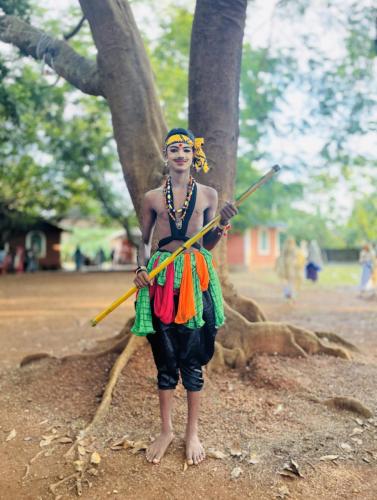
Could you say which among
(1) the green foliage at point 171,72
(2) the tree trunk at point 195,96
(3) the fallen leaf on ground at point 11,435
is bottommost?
(3) the fallen leaf on ground at point 11,435

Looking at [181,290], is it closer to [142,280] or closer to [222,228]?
[142,280]

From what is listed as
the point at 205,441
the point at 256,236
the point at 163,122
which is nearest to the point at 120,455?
the point at 205,441

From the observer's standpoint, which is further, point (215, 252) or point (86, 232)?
point (86, 232)

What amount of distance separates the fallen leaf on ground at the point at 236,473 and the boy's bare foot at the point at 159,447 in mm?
514

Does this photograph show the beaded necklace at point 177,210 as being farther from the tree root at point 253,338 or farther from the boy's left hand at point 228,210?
the tree root at point 253,338

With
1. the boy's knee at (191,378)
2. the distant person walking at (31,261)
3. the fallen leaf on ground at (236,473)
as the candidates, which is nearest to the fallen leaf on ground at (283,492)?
the fallen leaf on ground at (236,473)

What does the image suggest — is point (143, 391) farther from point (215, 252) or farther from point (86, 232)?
point (86, 232)

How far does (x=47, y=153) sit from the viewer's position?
22.6m

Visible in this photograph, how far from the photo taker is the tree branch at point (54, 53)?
16.6ft

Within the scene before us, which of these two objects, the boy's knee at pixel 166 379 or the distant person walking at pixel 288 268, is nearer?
the boy's knee at pixel 166 379

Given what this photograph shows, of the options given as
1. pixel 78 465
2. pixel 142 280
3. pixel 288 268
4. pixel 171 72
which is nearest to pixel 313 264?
pixel 288 268

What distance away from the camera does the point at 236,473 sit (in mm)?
2961

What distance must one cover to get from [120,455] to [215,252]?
93.9 inches

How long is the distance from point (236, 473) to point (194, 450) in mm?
338
